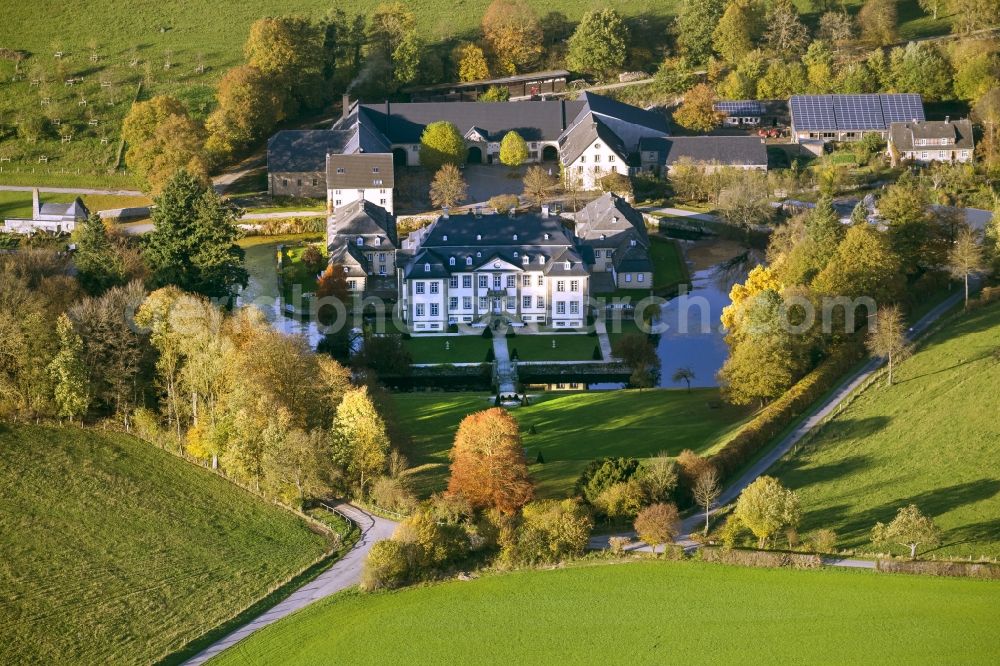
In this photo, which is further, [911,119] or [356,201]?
[911,119]

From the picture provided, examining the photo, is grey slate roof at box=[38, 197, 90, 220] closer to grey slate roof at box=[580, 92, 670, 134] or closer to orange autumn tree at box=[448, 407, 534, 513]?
grey slate roof at box=[580, 92, 670, 134]

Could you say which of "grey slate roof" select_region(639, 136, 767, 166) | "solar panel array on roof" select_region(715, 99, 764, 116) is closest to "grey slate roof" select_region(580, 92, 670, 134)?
"grey slate roof" select_region(639, 136, 767, 166)

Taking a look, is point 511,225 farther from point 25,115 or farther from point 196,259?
point 25,115

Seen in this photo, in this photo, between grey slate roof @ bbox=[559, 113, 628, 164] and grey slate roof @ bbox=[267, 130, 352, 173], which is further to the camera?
grey slate roof @ bbox=[559, 113, 628, 164]

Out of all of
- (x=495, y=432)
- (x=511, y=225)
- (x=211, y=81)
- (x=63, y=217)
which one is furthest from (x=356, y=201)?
(x=495, y=432)

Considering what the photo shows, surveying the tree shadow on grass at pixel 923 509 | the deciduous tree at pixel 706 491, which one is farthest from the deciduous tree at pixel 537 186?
the tree shadow on grass at pixel 923 509

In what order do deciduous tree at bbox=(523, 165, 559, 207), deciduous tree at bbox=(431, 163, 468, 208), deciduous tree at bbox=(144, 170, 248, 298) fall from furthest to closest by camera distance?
deciduous tree at bbox=(523, 165, 559, 207)
deciduous tree at bbox=(431, 163, 468, 208)
deciduous tree at bbox=(144, 170, 248, 298)
